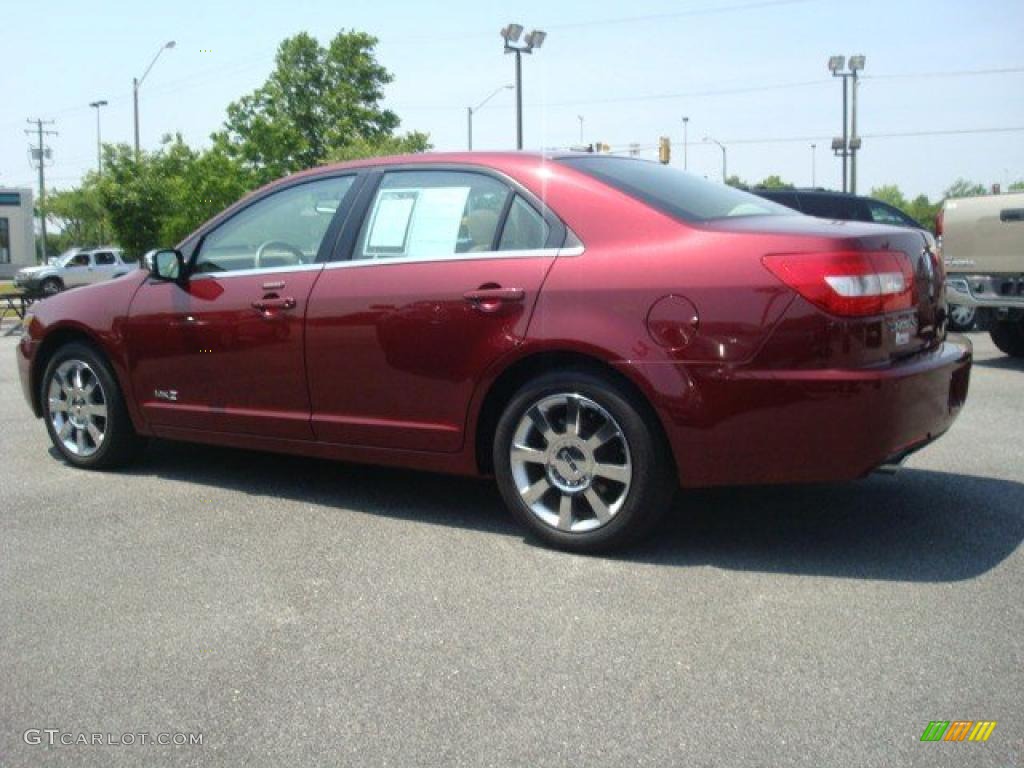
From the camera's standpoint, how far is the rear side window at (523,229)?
4.74 metres

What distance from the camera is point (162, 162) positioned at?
37.6m

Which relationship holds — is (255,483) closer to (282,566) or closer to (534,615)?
(282,566)

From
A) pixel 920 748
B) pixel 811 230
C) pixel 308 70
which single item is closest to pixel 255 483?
pixel 811 230

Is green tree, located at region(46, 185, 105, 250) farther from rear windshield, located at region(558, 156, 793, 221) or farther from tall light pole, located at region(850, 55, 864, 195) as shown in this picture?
rear windshield, located at region(558, 156, 793, 221)

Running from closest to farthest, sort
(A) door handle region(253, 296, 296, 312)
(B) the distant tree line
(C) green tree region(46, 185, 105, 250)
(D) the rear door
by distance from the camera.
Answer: (D) the rear door < (A) door handle region(253, 296, 296, 312) < (B) the distant tree line < (C) green tree region(46, 185, 105, 250)

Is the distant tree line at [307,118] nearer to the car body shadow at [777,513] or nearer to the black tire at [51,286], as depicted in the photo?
the black tire at [51,286]

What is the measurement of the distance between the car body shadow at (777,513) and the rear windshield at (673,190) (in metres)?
1.34

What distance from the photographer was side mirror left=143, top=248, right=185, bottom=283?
5836 mm

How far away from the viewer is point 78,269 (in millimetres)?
41281

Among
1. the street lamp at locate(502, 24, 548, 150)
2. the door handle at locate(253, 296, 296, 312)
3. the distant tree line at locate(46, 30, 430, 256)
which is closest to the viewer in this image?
the door handle at locate(253, 296, 296, 312)

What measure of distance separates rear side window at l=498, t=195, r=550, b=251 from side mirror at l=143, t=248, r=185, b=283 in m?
1.94

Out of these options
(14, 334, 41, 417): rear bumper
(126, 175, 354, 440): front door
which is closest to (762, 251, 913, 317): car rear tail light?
(126, 175, 354, 440): front door

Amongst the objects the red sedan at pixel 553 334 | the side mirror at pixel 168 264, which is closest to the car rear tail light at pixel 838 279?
the red sedan at pixel 553 334

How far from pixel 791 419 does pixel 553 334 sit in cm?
97
